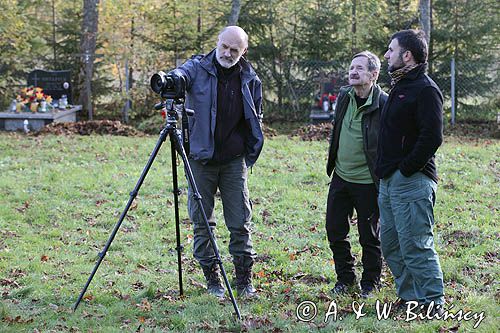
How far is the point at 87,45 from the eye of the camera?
17500mm

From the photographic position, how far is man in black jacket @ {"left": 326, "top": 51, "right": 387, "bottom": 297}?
481 cm

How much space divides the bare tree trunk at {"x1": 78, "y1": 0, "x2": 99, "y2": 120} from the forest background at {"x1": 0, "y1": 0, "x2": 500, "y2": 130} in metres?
0.03

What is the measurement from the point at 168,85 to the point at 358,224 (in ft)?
5.83

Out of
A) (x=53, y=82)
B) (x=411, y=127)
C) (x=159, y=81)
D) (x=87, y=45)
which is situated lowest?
(x=411, y=127)

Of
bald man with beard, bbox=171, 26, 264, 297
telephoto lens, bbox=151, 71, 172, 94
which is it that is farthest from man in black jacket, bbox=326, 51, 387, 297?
telephoto lens, bbox=151, 71, 172, 94

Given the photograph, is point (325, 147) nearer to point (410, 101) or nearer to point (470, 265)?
point (470, 265)

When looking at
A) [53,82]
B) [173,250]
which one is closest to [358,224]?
[173,250]

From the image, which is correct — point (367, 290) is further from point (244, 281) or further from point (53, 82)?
point (53, 82)

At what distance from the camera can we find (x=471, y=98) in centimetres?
1648

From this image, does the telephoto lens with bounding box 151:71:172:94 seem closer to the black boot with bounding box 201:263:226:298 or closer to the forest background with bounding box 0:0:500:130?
the black boot with bounding box 201:263:226:298

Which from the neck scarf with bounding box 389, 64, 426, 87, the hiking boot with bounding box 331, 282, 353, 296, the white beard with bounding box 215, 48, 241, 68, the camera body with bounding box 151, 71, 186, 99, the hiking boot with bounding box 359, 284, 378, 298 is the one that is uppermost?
the white beard with bounding box 215, 48, 241, 68

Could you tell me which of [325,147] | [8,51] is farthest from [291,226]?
[8,51]

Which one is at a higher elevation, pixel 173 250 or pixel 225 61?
pixel 225 61

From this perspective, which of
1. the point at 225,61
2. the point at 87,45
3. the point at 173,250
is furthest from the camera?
the point at 87,45
